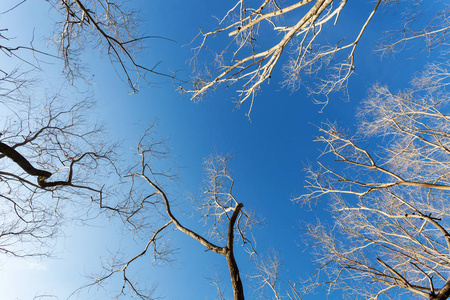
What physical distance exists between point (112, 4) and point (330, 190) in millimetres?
5999

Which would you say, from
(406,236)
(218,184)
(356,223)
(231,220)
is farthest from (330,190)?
(218,184)

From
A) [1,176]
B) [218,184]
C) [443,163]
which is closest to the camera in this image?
[1,176]

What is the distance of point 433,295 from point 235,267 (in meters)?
3.34

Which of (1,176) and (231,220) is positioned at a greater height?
(1,176)

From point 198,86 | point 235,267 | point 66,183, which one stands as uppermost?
point 198,86

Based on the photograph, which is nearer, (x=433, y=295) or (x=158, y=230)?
(x=433, y=295)

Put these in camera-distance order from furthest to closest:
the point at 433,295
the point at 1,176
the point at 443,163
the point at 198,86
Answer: the point at 443,163, the point at 1,176, the point at 198,86, the point at 433,295

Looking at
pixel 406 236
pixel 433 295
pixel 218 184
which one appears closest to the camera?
pixel 433 295

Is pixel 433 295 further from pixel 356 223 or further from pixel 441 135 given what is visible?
pixel 441 135

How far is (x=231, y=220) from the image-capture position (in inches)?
243

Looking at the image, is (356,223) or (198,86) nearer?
(198,86)

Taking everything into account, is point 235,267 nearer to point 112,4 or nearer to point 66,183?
point 66,183

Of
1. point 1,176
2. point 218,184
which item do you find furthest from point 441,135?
point 1,176

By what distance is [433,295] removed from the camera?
12.6ft
